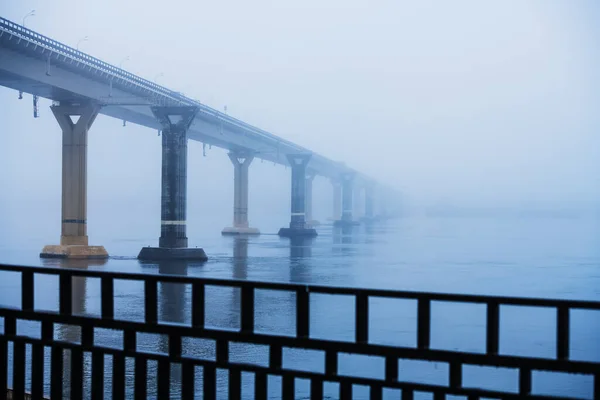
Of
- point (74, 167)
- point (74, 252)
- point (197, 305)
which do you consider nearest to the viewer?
point (197, 305)

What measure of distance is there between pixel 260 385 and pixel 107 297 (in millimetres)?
1736

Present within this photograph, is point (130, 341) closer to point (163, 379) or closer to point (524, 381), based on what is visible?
point (163, 379)

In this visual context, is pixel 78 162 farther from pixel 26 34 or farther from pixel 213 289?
pixel 213 289

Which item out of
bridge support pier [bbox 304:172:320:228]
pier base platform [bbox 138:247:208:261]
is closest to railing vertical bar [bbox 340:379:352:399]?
pier base platform [bbox 138:247:208:261]

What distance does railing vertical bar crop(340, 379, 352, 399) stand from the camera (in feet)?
23.0

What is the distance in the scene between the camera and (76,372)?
841 cm

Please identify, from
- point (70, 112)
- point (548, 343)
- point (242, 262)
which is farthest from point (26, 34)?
point (548, 343)

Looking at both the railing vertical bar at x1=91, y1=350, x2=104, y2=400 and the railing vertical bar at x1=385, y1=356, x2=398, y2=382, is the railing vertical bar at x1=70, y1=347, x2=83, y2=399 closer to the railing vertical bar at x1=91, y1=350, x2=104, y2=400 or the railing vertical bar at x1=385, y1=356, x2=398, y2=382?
the railing vertical bar at x1=91, y1=350, x2=104, y2=400

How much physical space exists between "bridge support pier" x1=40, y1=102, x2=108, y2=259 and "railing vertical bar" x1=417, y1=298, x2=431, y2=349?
55266mm

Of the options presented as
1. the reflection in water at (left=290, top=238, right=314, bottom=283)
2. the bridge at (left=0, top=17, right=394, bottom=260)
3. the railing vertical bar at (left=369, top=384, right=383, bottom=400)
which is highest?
the bridge at (left=0, top=17, right=394, bottom=260)

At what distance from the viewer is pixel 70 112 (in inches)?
2392

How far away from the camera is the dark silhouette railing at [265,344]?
643cm

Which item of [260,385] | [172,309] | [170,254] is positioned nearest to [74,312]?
[172,309]

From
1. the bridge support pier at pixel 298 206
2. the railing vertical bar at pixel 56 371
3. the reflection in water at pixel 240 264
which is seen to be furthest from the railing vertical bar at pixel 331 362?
the bridge support pier at pixel 298 206
